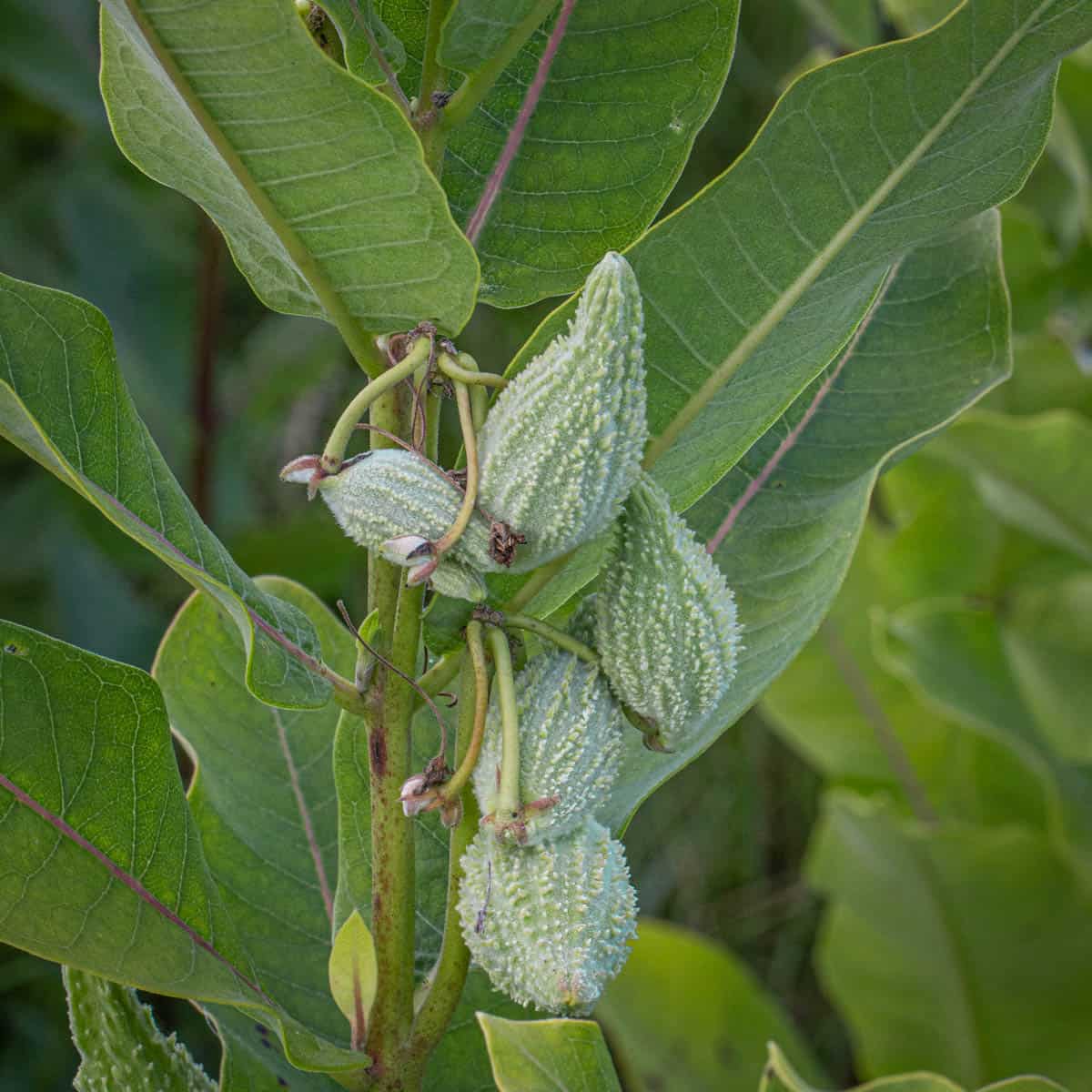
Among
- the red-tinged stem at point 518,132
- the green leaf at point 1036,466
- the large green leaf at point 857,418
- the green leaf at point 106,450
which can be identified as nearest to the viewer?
the green leaf at point 106,450

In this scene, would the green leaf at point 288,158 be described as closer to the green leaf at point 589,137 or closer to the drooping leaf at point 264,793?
the green leaf at point 589,137

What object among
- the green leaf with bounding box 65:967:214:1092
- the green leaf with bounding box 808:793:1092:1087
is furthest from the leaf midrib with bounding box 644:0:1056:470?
the green leaf with bounding box 808:793:1092:1087

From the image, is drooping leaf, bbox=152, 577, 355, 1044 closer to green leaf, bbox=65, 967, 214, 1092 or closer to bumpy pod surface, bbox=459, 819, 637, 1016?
green leaf, bbox=65, 967, 214, 1092

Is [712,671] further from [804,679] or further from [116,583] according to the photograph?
[116,583]

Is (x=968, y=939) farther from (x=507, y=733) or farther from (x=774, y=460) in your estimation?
(x=507, y=733)

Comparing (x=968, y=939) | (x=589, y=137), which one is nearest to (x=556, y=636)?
(x=589, y=137)

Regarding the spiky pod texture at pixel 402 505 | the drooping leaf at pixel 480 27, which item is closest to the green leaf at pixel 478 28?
the drooping leaf at pixel 480 27
